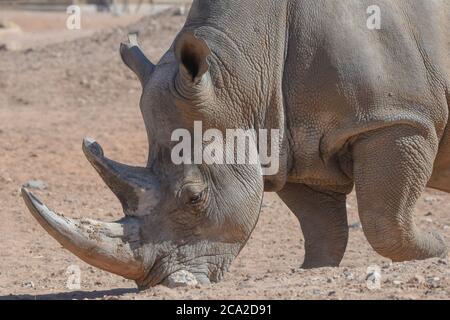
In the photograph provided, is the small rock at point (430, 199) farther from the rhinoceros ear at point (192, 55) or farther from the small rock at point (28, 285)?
the rhinoceros ear at point (192, 55)

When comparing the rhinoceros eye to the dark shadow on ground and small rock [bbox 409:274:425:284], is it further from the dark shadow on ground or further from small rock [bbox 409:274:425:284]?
small rock [bbox 409:274:425:284]

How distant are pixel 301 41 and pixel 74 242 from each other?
6.19ft

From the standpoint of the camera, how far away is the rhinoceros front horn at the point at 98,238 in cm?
687

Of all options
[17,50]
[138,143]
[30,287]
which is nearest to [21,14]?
[17,50]

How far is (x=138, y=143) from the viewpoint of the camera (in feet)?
45.8

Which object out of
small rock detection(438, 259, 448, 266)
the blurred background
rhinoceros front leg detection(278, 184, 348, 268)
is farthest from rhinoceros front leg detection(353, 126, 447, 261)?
the blurred background

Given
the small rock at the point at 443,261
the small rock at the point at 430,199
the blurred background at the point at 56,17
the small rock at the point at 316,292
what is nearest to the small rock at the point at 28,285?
the small rock at the point at 316,292

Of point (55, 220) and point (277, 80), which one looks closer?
point (55, 220)

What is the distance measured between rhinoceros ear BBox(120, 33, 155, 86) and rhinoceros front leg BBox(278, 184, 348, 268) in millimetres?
1392

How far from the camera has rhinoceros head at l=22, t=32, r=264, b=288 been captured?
7.20 meters

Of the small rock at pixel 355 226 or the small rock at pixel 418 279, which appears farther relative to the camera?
the small rock at pixel 355 226

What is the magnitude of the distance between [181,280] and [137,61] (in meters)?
1.55

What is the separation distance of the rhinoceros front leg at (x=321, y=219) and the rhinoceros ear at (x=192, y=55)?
66.3 inches
